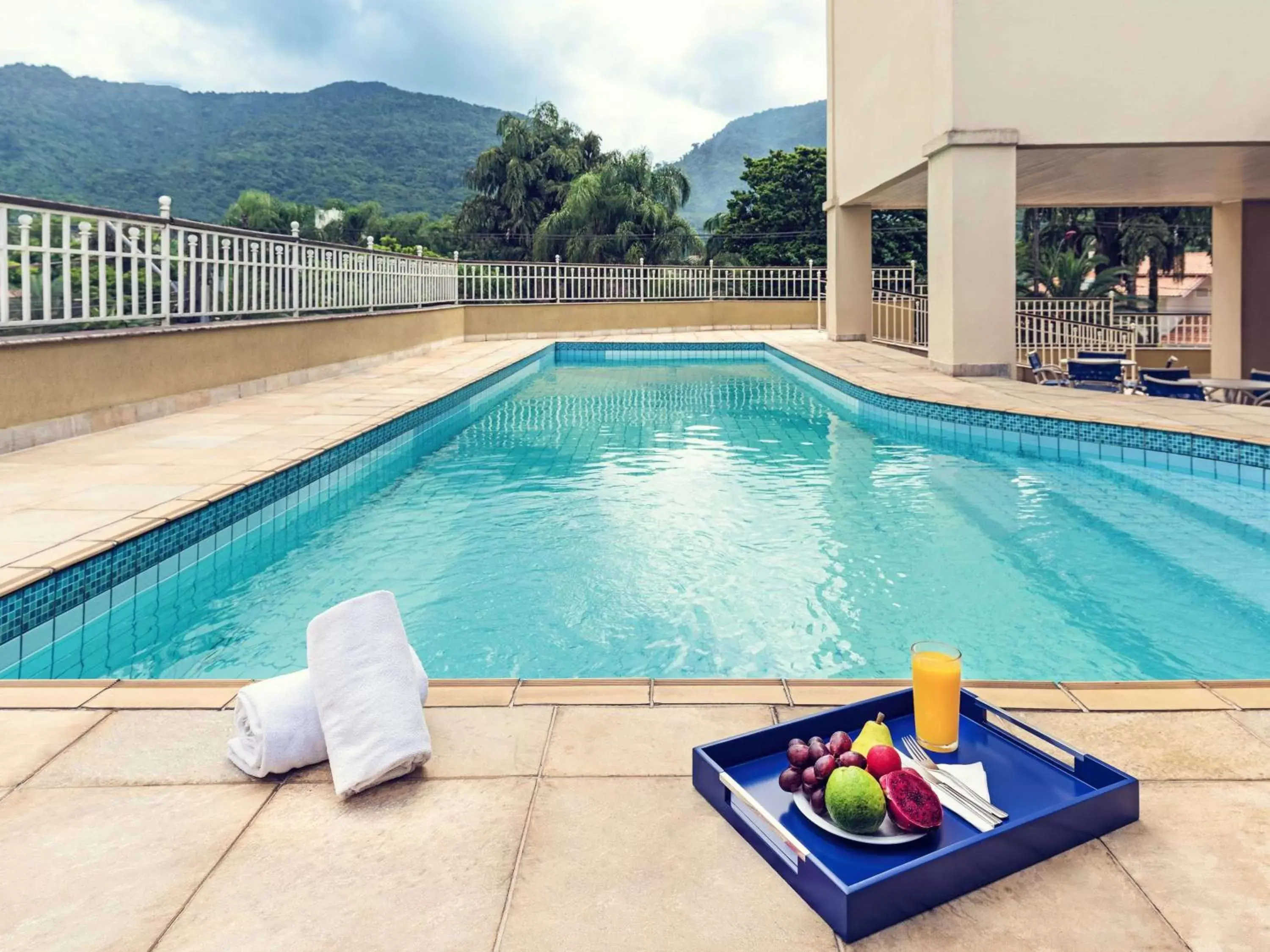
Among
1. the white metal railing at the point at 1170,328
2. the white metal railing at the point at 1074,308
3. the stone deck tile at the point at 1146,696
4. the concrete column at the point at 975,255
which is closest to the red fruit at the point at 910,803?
the stone deck tile at the point at 1146,696

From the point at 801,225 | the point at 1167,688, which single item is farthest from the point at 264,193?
the point at 1167,688

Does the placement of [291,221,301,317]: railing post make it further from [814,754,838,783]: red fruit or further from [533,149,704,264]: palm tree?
[533,149,704,264]: palm tree

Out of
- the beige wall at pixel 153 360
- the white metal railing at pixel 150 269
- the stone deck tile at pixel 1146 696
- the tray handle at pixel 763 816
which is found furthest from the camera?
the white metal railing at pixel 150 269

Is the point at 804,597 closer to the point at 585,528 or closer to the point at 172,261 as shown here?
the point at 585,528

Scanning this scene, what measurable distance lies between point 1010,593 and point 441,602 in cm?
211

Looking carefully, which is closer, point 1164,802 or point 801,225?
point 1164,802

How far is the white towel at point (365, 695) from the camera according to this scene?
1663mm

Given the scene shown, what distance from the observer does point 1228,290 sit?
1124 centimetres

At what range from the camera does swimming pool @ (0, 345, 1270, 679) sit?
2.91 m

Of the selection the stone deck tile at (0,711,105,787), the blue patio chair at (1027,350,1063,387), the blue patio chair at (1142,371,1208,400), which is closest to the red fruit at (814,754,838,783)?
the stone deck tile at (0,711,105,787)

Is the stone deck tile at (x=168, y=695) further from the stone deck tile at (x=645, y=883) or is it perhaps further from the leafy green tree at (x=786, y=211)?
the leafy green tree at (x=786, y=211)

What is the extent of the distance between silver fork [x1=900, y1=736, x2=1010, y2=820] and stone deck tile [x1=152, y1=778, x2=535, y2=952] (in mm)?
693

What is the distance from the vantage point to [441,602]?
337cm

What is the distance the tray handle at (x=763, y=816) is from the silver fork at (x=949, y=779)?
30cm
